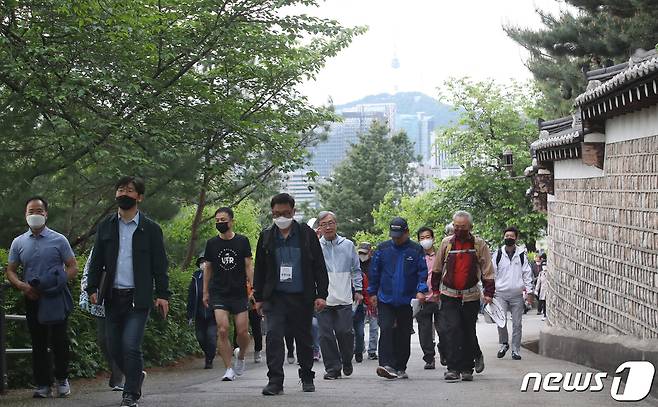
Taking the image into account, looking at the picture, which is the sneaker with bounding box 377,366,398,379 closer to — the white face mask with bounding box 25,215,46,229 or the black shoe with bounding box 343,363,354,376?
the black shoe with bounding box 343,363,354,376

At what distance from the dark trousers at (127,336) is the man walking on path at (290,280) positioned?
6.09 feet

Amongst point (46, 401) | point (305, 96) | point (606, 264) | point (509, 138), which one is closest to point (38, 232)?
point (46, 401)

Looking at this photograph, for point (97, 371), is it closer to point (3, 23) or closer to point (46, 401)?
point (46, 401)

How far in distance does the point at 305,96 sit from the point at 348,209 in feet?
198

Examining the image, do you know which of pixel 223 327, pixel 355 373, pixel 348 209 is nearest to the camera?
pixel 223 327

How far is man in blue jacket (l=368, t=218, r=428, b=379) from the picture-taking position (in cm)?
1222

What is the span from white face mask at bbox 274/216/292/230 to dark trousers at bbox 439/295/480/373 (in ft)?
7.53

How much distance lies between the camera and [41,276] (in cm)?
1002

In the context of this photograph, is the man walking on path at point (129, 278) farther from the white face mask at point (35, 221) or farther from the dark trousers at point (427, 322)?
the dark trousers at point (427, 322)

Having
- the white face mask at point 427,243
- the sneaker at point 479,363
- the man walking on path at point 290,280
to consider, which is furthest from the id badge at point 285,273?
the white face mask at point 427,243

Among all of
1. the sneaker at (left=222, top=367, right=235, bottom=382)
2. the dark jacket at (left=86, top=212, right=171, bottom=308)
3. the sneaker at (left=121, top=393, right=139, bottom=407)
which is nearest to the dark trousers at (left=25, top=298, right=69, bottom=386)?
the dark jacket at (left=86, top=212, right=171, bottom=308)

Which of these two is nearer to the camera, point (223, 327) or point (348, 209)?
point (223, 327)

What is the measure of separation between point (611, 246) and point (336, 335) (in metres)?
4.45

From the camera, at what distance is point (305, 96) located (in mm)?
23781
